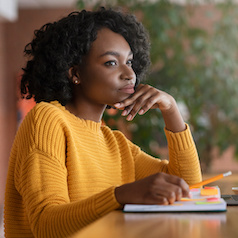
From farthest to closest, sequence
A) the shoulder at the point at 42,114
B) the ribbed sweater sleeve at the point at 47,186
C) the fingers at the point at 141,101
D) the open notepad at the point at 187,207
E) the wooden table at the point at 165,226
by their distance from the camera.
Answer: the fingers at the point at 141,101
the shoulder at the point at 42,114
the ribbed sweater sleeve at the point at 47,186
the open notepad at the point at 187,207
the wooden table at the point at 165,226

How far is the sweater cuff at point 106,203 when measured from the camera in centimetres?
92

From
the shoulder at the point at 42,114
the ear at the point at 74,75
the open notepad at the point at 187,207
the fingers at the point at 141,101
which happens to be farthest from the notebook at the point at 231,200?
the ear at the point at 74,75

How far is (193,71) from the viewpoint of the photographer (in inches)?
148

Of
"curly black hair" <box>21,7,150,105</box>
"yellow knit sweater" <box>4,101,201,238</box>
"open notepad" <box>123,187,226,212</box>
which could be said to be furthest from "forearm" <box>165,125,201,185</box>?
"open notepad" <box>123,187,226,212</box>

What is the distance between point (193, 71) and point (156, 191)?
2.99 metres

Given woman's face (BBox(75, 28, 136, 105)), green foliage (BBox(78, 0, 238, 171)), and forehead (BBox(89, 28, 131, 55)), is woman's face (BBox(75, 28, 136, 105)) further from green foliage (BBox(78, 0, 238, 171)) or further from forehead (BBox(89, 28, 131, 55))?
green foliage (BBox(78, 0, 238, 171))

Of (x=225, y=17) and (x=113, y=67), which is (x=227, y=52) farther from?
(x=113, y=67)

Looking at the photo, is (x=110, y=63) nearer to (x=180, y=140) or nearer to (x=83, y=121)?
(x=83, y=121)

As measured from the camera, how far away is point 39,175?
3.49 feet

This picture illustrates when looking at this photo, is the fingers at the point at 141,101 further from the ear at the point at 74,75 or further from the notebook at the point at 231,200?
the notebook at the point at 231,200

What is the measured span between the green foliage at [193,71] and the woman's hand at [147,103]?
2131 millimetres

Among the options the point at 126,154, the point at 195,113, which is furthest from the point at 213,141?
the point at 126,154

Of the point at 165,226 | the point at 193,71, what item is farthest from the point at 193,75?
the point at 165,226

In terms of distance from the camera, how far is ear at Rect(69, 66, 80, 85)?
55.9 inches
